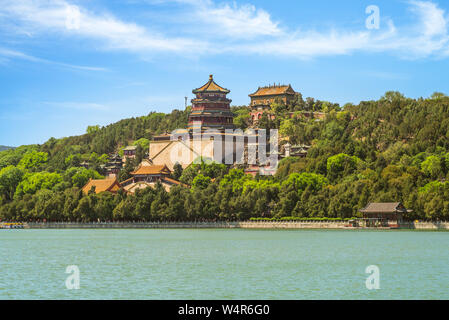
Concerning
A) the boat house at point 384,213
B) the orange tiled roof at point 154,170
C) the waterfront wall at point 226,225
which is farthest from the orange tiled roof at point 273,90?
the boat house at point 384,213

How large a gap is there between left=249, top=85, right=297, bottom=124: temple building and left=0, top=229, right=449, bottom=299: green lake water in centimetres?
8685

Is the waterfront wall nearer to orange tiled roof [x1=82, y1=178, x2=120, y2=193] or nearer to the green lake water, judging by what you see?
orange tiled roof [x1=82, y1=178, x2=120, y2=193]

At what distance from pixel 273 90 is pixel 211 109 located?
97.8ft

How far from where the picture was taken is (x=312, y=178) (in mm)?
95812

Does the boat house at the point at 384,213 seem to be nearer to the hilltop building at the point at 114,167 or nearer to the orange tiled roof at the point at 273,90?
the hilltop building at the point at 114,167

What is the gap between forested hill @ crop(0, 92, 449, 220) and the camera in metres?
87.8

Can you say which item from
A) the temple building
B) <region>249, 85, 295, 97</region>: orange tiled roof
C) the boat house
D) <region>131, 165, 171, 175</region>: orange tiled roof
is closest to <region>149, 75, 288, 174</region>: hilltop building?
<region>131, 165, 171, 175</region>: orange tiled roof

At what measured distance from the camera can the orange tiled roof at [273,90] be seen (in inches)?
6156

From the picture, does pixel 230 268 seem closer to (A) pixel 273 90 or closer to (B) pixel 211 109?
(B) pixel 211 109

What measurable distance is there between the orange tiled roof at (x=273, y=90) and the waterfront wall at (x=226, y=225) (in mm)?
65486
